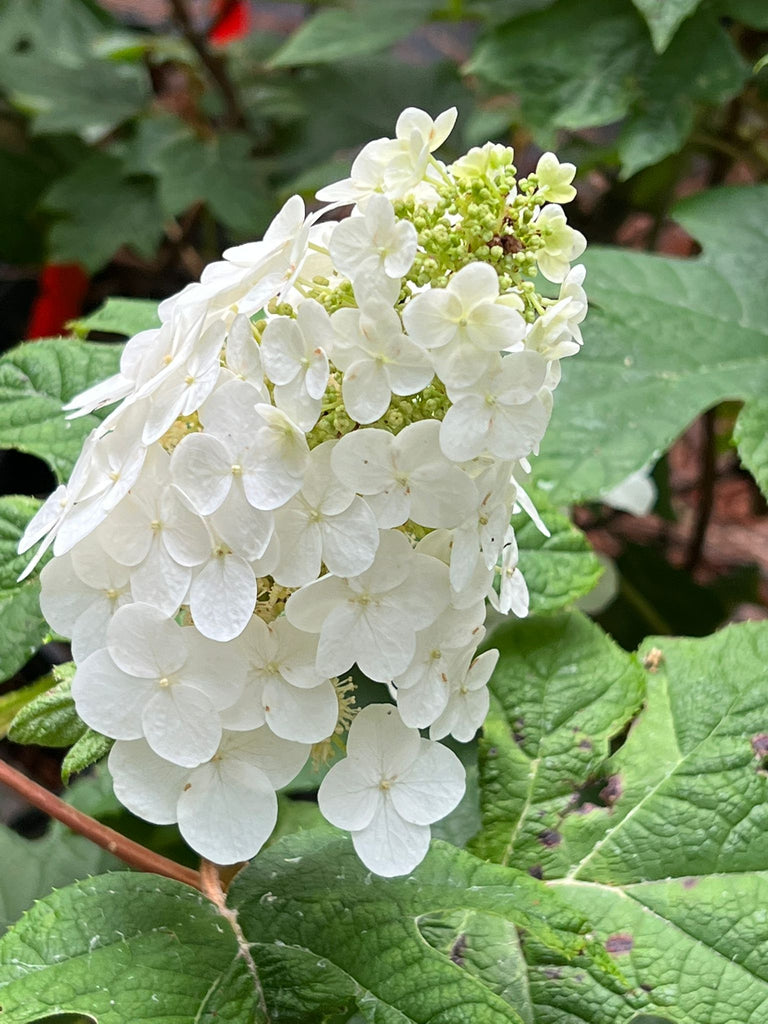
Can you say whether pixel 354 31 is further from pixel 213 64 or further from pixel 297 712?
pixel 297 712

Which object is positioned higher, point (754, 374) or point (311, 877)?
point (311, 877)

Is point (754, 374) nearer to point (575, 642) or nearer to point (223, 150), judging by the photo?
point (575, 642)

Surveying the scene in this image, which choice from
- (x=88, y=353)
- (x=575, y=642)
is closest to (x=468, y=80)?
(x=88, y=353)

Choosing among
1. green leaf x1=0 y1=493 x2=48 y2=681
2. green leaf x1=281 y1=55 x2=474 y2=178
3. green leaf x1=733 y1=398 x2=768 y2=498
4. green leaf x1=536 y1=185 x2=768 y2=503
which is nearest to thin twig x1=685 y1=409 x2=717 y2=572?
green leaf x1=536 y1=185 x2=768 y2=503

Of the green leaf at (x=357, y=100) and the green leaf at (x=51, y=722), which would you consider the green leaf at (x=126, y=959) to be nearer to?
the green leaf at (x=51, y=722)

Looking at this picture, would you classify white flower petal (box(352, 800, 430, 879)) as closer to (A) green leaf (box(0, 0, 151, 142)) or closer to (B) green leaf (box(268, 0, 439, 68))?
(B) green leaf (box(268, 0, 439, 68))

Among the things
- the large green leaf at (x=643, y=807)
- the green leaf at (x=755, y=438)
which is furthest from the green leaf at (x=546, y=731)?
the green leaf at (x=755, y=438)
